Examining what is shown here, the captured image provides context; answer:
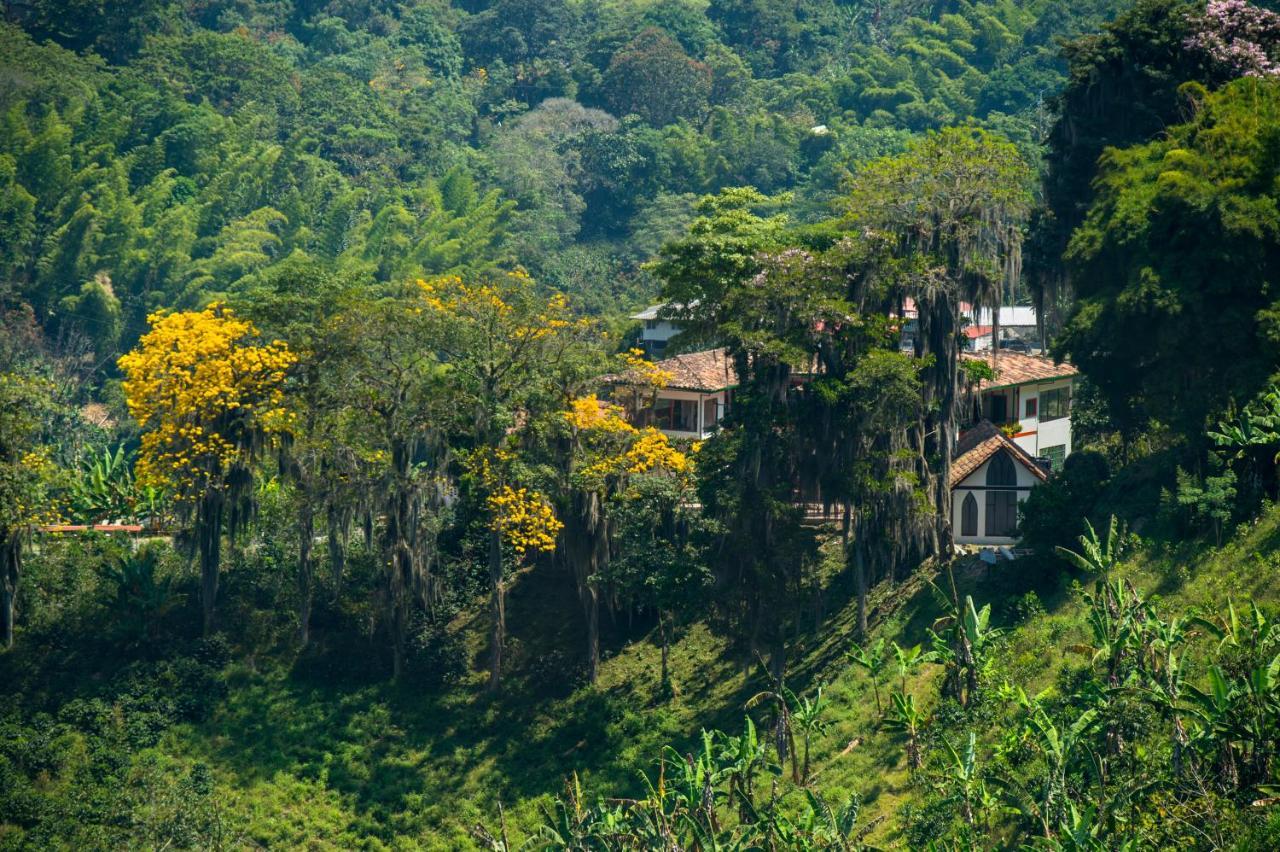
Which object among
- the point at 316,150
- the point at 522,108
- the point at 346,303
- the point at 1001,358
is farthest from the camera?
the point at 522,108

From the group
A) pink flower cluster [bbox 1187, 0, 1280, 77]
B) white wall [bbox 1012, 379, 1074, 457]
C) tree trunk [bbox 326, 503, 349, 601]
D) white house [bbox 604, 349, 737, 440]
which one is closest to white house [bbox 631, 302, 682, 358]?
white house [bbox 604, 349, 737, 440]

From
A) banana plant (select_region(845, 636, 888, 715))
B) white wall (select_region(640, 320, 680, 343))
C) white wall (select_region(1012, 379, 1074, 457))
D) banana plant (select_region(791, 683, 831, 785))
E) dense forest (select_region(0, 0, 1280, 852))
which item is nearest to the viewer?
banana plant (select_region(791, 683, 831, 785))

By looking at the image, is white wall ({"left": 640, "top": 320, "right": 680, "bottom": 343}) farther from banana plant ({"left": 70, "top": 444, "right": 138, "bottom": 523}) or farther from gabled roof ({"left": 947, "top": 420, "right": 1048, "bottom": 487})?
banana plant ({"left": 70, "top": 444, "right": 138, "bottom": 523})

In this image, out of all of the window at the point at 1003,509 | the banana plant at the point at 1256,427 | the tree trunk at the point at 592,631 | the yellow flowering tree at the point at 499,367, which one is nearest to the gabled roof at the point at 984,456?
the window at the point at 1003,509

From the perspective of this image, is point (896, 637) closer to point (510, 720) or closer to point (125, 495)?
point (510, 720)

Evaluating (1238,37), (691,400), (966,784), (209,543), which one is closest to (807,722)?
(966,784)

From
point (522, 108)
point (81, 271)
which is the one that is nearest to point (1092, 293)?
point (81, 271)
